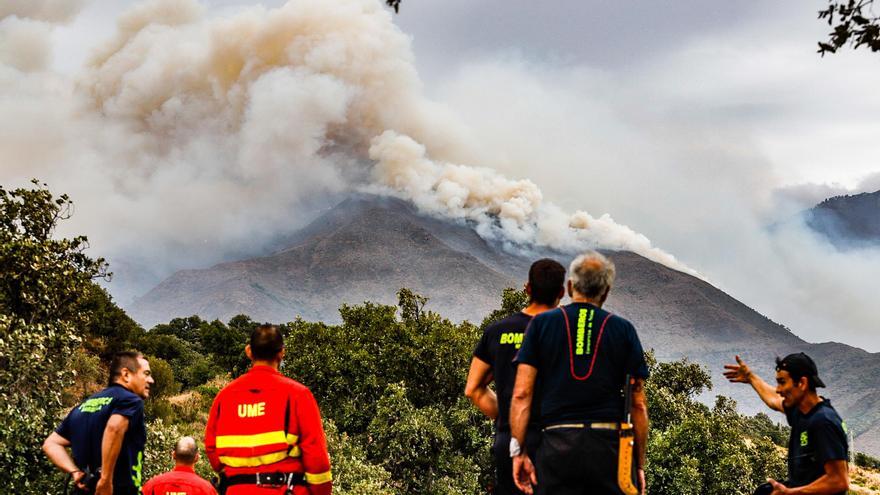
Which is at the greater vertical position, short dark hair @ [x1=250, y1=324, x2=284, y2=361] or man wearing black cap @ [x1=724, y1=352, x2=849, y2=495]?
short dark hair @ [x1=250, y1=324, x2=284, y2=361]

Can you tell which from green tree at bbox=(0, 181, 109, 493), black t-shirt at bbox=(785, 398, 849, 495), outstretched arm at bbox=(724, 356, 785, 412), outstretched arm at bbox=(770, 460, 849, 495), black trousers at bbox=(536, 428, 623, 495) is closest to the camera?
black trousers at bbox=(536, 428, 623, 495)

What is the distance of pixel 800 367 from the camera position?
6.67 m

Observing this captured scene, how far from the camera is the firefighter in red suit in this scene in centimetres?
578

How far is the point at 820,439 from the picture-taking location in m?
6.34

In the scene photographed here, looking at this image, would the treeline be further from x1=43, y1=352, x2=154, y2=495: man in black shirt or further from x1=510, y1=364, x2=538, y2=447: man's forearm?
x1=510, y1=364, x2=538, y2=447: man's forearm

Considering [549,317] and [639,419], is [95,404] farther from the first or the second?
[639,419]

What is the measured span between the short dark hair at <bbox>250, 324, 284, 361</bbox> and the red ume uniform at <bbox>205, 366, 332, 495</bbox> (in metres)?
0.14

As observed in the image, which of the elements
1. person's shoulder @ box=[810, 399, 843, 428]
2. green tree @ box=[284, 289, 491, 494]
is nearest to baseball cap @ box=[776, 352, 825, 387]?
person's shoulder @ box=[810, 399, 843, 428]

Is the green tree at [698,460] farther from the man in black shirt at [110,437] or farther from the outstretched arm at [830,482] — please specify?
the man in black shirt at [110,437]

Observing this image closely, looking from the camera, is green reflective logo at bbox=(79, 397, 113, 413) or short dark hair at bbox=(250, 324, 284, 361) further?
green reflective logo at bbox=(79, 397, 113, 413)

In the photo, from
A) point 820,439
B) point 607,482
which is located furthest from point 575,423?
point 820,439

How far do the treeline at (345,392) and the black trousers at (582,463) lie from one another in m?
10.8

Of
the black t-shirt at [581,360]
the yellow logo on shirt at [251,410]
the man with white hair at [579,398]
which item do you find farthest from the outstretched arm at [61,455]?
the black t-shirt at [581,360]

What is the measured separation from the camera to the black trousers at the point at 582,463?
5188 mm
